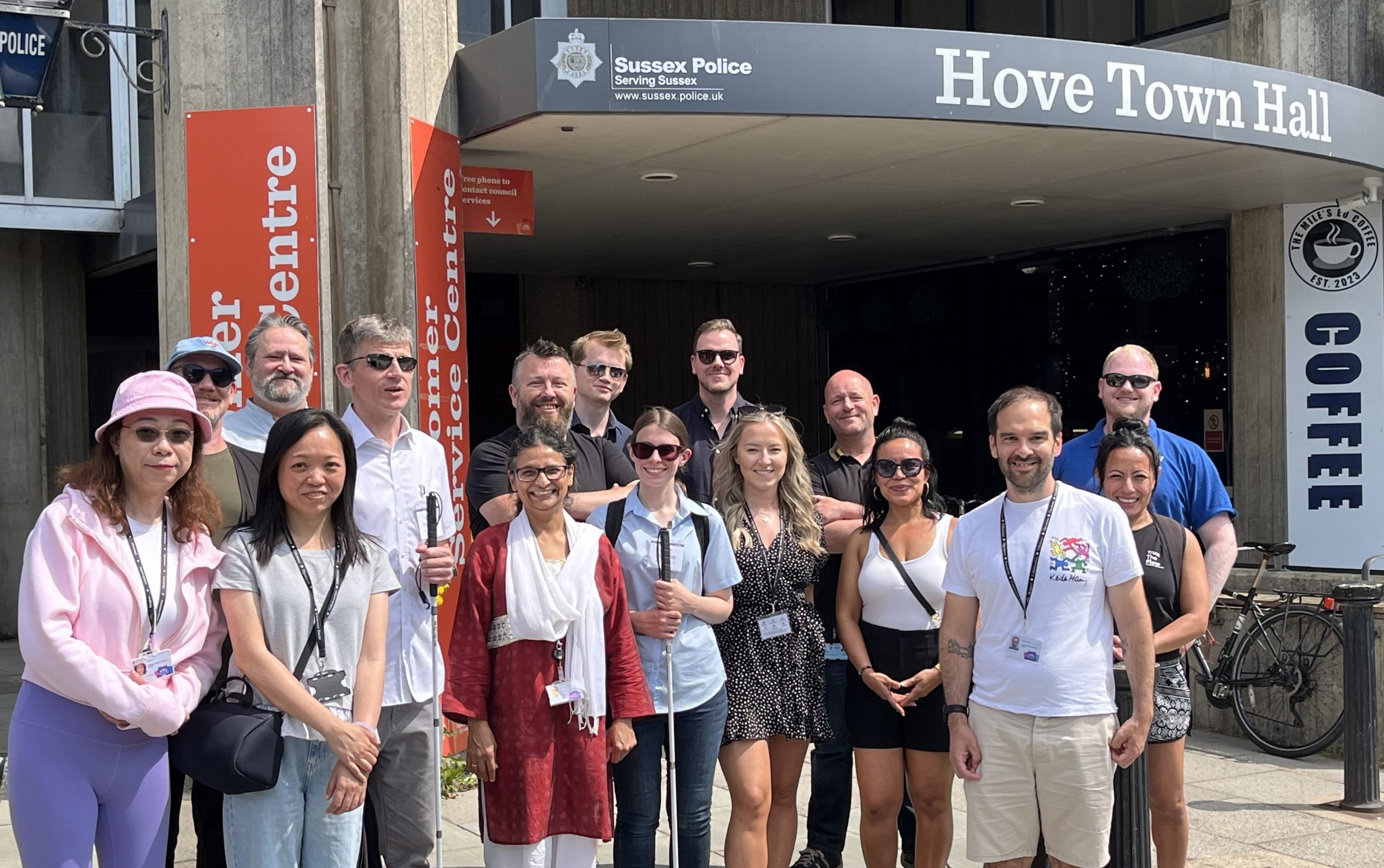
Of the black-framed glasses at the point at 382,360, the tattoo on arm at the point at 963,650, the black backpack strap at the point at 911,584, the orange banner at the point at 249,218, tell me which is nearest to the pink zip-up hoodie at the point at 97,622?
the black-framed glasses at the point at 382,360

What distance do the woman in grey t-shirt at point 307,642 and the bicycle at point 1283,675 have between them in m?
5.95

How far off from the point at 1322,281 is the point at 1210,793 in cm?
575

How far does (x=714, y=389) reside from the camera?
5.86 meters

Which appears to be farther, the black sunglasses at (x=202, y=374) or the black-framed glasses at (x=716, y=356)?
the black-framed glasses at (x=716, y=356)

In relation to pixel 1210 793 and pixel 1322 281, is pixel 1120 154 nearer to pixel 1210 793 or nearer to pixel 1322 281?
pixel 1322 281

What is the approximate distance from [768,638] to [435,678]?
128 centimetres

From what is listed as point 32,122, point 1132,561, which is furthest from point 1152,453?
point 32,122

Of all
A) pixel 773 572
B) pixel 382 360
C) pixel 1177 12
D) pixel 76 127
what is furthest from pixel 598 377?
pixel 76 127

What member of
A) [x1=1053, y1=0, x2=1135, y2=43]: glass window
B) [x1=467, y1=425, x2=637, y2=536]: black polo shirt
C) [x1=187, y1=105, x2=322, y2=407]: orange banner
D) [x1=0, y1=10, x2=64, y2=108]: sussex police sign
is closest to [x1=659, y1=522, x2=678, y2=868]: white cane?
[x1=467, y1=425, x2=637, y2=536]: black polo shirt

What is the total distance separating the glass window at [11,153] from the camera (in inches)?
500

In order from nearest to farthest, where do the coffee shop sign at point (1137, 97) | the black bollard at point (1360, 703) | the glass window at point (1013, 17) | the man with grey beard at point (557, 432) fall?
the man with grey beard at point (557, 432), the black bollard at point (1360, 703), the coffee shop sign at point (1137, 97), the glass window at point (1013, 17)

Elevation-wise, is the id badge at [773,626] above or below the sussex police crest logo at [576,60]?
below

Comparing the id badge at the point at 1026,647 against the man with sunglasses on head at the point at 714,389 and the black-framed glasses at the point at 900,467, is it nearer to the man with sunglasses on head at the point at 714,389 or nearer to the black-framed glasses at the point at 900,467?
the black-framed glasses at the point at 900,467

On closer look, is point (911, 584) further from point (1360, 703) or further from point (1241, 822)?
point (1360, 703)
